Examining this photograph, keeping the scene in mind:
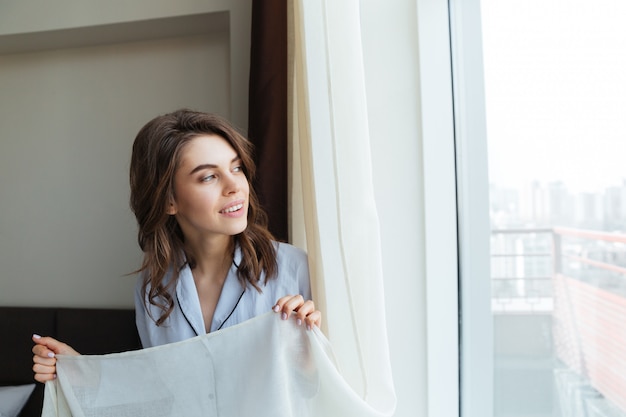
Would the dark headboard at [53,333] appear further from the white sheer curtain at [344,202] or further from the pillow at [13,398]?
the white sheer curtain at [344,202]

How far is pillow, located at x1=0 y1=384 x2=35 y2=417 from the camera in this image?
195 centimetres

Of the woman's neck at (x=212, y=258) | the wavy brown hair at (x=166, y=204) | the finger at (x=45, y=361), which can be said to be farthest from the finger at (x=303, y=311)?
the finger at (x=45, y=361)

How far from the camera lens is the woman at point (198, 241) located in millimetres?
1188

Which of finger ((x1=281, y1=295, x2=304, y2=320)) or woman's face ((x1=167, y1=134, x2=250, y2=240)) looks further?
woman's face ((x1=167, y1=134, x2=250, y2=240))

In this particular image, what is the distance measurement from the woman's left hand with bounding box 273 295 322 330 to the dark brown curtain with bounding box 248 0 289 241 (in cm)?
46

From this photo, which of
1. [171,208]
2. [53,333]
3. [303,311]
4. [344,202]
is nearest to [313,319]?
[303,311]

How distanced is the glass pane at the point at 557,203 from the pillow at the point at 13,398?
1.79m

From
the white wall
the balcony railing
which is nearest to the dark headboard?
the white wall

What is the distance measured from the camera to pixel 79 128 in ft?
7.53

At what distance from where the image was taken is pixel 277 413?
1.07m

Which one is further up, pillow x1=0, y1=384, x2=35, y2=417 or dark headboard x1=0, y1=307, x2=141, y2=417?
dark headboard x1=0, y1=307, x2=141, y2=417

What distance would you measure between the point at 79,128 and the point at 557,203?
2040 mm

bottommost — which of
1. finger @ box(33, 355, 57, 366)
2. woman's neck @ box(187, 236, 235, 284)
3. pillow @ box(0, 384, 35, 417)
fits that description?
pillow @ box(0, 384, 35, 417)

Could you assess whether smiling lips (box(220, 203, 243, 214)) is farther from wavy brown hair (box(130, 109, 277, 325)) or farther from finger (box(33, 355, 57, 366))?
finger (box(33, 355, 57, 366))
